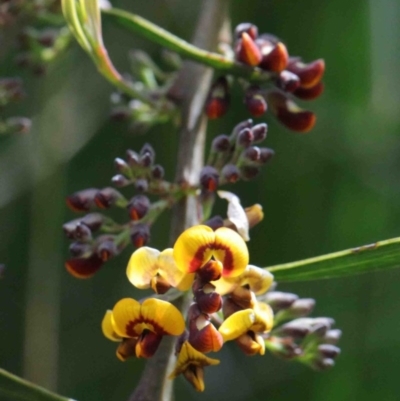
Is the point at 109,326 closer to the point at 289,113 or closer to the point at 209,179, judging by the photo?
the point at 209,179

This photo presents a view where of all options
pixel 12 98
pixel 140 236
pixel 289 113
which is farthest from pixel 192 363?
pixel 12 98

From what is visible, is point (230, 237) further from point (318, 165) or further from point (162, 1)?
point (162, 1)

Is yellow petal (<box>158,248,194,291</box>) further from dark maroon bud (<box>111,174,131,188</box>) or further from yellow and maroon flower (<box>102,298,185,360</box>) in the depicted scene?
dark maroon bud (<box>111,174,131,188</box>)

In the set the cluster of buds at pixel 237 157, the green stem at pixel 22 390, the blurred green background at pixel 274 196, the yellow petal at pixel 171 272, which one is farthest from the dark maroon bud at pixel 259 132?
the blurred green background at pixel 274 196

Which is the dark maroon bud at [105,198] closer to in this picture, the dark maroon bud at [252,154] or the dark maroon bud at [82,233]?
the dark maroon bud at [82,233]

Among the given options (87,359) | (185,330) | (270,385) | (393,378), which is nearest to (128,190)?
(87,359)

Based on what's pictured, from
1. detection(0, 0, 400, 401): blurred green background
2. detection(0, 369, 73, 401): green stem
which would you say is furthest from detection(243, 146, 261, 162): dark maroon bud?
detection(0, 0, 400, 401): blurred green background
